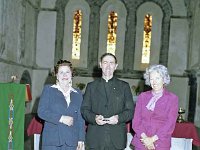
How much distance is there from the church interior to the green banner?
699cm

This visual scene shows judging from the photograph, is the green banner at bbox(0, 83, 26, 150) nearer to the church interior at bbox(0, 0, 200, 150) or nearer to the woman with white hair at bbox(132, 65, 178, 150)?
the woman with white hair at bbox(132, 65, 178, 150)

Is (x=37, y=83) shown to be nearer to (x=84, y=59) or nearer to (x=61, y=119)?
(x=84, y=59)

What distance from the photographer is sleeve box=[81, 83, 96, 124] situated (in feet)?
11.2

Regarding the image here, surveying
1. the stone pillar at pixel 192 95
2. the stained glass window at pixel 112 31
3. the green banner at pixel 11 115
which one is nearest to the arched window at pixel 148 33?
the stained glass window at pixel 112 31

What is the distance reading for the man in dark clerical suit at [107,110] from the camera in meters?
3.43

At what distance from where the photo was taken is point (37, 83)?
12.6 meters

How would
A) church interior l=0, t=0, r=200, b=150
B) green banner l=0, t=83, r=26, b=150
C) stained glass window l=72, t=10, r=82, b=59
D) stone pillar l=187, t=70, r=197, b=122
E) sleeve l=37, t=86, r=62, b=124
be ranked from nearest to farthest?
sleeve l=37, t=86, r=62, b=124 < green banner l=0, t=83, r=26, b=150 < stone pillar l=187, t=70, r=197, b=122 < church interior l=0, t=0, r=200, b=150 < stained glass window l=72, t=10, r=82, b=59

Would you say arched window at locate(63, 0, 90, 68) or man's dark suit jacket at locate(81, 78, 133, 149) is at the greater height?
arched window at locate(63, 0, 90, 68)

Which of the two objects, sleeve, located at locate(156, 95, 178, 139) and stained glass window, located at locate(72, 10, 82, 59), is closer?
sleeve, located at locate(156, 95, 178, 139)

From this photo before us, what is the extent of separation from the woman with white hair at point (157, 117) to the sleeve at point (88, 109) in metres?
0.50

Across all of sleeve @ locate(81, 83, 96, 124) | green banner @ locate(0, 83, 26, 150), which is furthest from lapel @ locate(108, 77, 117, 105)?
green banner @ locate(0, 83, 26, 150)

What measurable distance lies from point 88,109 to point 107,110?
0.22 metres

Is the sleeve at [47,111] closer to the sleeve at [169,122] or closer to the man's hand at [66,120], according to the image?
the man's hand at [66,120]

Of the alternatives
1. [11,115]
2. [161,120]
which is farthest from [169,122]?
[11,115]
